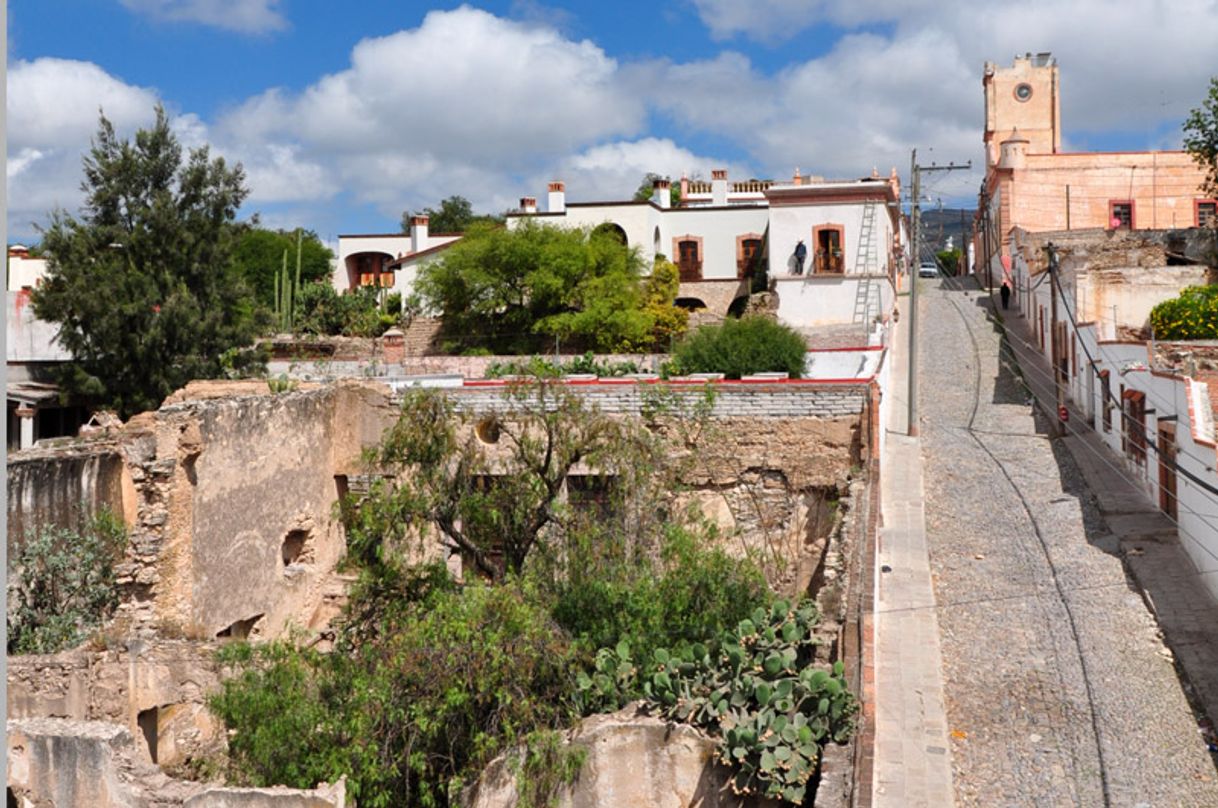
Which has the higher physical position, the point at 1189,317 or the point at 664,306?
the point at 664,306

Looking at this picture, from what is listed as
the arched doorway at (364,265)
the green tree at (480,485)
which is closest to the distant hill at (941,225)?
the green tree at (480,485)

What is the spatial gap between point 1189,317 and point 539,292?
17724 millimetres

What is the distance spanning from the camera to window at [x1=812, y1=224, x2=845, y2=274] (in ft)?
107

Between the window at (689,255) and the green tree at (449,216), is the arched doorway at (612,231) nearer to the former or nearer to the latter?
the window at (689,255)

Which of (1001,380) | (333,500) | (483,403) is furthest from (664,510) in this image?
(1001,380)

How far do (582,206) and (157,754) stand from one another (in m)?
29.0

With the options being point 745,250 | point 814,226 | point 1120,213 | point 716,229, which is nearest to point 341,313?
point 716,229

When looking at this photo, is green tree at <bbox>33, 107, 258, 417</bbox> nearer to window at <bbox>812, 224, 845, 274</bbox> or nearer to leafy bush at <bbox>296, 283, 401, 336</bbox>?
leafy bush at <bbox>296, 283, 401, 336</bbox>

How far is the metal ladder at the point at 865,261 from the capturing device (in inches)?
1275

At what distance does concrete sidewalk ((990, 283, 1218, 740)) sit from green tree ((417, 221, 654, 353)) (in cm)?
1350

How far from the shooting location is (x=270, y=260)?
52125 millimetres

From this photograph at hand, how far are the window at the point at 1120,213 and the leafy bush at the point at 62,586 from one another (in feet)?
117

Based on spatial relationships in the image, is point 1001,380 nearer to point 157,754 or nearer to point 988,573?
point 988,573

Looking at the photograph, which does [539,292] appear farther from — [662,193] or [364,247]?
[364,247]
